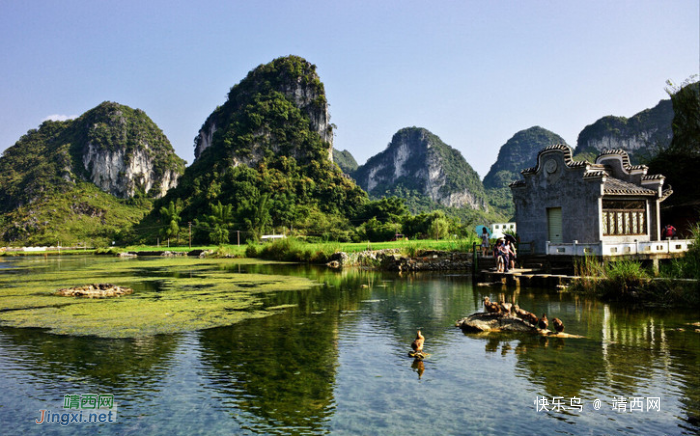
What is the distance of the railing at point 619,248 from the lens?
70.2 ft

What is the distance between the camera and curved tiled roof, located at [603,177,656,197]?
2417cm

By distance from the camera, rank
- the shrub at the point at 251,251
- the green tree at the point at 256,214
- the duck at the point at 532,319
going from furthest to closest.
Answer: the green tree at the point at 256,214 < the shrub at the point at 251,251 < the duck at the point at 532,319

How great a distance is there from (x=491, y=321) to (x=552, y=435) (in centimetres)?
690

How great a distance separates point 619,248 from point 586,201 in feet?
11.3

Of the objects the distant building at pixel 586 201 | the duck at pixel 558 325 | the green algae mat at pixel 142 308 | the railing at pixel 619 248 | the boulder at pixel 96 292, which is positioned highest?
the distant building at pixel 586 201

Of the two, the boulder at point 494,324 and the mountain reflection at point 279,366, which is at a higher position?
the boulder at point 494,324

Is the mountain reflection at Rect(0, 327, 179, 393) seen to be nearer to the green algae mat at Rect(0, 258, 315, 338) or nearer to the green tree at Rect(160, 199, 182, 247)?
the green algae mat at Rect(0, 258, 315, 338)

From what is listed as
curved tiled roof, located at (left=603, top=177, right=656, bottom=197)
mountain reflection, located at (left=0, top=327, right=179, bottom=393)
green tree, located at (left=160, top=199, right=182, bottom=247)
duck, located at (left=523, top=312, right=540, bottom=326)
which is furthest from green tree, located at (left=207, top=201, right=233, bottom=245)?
duck, located at (left=523, top=312, right=540, bottom=326)

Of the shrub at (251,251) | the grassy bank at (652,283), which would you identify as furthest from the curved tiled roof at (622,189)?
the shrub at (251,251)

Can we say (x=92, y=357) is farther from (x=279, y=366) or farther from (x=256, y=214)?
(x=256, y=214)

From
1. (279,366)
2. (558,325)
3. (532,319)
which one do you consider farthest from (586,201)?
(279,366)

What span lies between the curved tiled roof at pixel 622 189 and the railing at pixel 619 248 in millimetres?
3216

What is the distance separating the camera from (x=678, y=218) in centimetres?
2828

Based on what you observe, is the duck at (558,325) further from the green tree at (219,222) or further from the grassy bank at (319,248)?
the green tree at (219,222)
